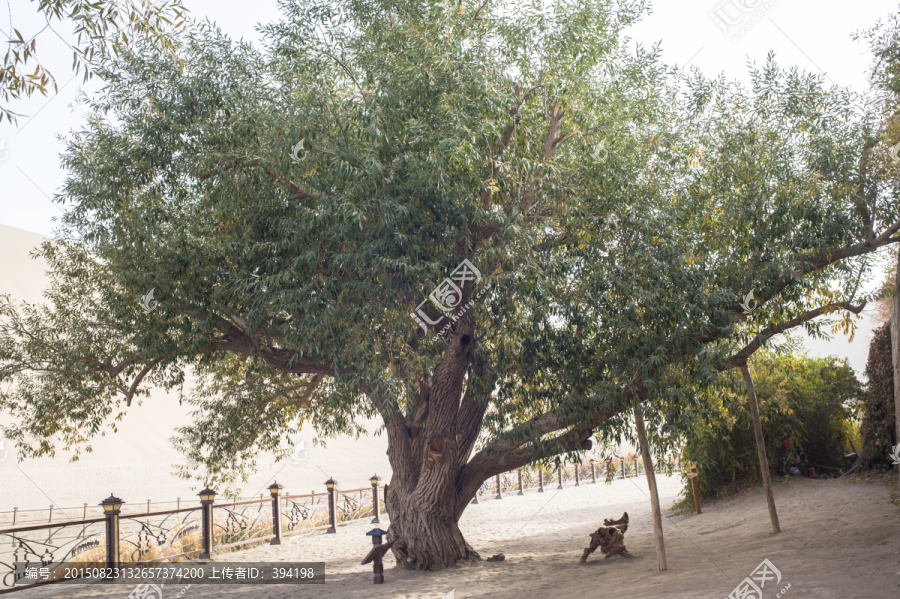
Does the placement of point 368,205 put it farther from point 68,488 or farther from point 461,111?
point 68,488

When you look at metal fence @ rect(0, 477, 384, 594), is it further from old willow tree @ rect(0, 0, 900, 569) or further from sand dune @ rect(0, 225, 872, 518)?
sand dune @ rect(0, 225, 872, 518)

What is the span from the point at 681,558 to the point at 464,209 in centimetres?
623

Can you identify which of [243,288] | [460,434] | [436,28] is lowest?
[460,434]

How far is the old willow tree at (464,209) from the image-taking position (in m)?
7.36

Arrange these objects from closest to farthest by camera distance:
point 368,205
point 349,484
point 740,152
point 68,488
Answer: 1. point 368,205
2. point 740,152
3. point 68,488
4. point 349,484

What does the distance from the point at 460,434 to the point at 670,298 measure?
4.79m

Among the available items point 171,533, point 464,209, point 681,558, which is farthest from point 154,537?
point 681,558

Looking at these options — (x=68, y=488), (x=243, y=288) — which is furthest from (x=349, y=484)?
(x=243, y=288)

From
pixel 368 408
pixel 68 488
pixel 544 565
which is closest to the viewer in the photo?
pixel 544 565

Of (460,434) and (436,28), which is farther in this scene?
(460,434)

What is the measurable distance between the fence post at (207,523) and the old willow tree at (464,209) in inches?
151

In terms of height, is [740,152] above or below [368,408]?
above

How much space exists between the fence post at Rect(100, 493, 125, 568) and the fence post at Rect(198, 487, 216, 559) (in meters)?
1.96

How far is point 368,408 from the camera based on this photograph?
11.2 m
